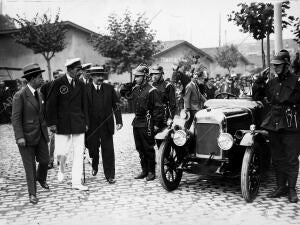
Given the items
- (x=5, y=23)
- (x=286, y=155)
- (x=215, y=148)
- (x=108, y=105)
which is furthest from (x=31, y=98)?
(x=5, y=23)

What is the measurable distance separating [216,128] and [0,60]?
87.1 feet

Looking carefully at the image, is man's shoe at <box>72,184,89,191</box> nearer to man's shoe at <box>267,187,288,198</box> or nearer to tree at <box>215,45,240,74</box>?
man's shoe at <box>267,187,288,198</box>

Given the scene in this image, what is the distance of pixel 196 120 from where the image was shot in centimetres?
677

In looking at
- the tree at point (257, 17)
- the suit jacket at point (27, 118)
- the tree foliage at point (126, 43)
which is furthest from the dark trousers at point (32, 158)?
the tree foliage at point (126, 43)

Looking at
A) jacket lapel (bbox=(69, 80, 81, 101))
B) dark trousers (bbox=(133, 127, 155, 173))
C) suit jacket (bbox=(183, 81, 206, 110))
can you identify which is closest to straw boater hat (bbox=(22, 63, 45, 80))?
jacket lapel (bbox=(69, 80, 81, 101))

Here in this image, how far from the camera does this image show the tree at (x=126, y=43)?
2600 centimetres

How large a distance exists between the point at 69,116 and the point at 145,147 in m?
1.49

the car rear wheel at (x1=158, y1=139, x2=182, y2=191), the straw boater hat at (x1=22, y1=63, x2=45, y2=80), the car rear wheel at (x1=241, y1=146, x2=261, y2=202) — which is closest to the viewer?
the car rear wheel at (x1=241, y1=146, x2=261, y2=202)

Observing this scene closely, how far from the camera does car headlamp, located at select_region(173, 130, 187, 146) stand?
6492 mm

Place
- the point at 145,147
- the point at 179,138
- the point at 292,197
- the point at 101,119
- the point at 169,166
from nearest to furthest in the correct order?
the point at 292,197, the point at 179,138, the point at 169,166, the point at 101,119, the point at 145,147

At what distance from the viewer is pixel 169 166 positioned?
663 cm

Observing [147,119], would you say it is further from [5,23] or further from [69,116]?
[5,23]

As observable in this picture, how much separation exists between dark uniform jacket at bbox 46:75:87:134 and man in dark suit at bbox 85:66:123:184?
485mm

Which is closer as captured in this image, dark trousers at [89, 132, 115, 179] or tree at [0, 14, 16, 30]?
dark trousers at [89, 132, 115, 179]
